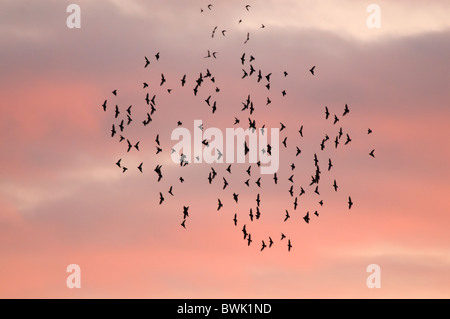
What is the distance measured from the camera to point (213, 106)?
12938 cm

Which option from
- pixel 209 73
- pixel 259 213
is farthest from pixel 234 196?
pixel 209 73

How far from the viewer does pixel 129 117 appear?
12456cm
